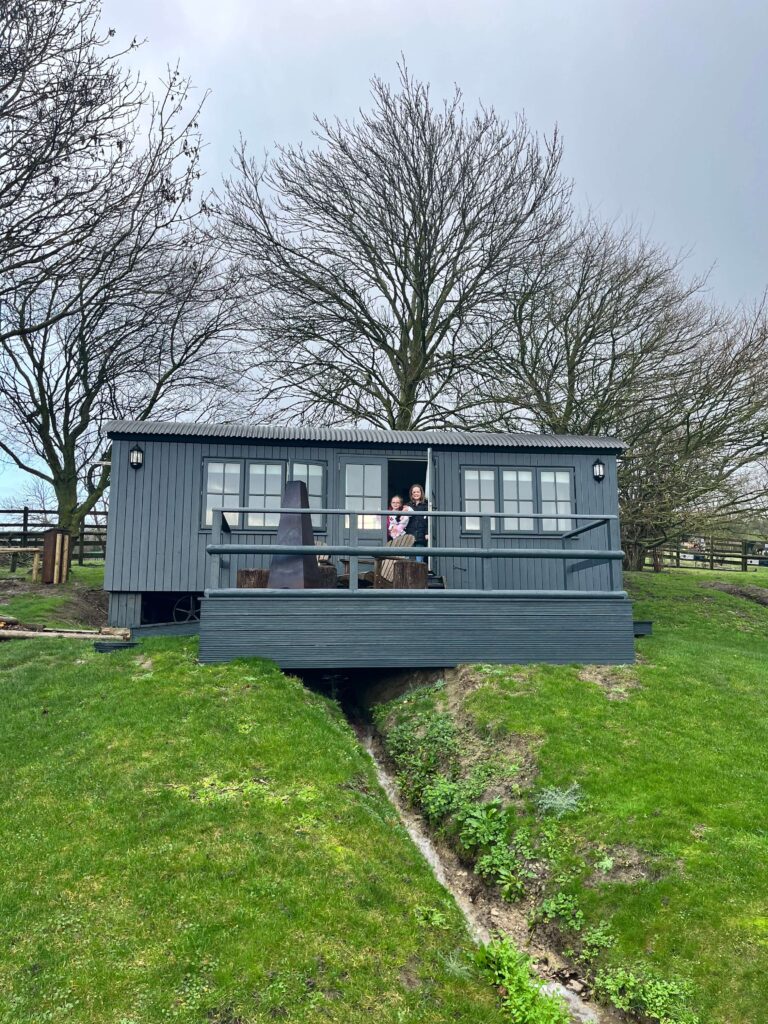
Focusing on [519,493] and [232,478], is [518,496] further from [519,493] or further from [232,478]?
[232,478]

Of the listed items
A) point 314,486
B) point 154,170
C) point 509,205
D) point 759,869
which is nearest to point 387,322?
point 509,205

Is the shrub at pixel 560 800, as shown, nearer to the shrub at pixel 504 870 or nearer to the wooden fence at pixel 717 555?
the shrub at pixel 504 870

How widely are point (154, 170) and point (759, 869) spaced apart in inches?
356

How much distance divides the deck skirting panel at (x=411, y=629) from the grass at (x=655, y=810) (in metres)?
0.37

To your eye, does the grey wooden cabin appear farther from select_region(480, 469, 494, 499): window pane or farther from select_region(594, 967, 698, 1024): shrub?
select_region(594, 967, 698, 1024): shrub

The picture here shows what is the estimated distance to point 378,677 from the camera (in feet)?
30.7

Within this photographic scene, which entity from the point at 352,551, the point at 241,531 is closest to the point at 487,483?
the point at 352,551

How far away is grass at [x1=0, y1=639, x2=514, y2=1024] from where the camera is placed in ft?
11.2

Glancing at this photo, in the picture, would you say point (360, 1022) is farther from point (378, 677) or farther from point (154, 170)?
point (154, 170)

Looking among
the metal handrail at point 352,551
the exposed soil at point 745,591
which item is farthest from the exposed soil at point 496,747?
the exposed soil at point 745,591

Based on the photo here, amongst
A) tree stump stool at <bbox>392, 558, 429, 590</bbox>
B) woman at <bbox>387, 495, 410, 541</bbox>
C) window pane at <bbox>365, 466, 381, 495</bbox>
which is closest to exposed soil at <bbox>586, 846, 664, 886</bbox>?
tree stump stool at <bbox>392, 558, 429, 590</bbox>

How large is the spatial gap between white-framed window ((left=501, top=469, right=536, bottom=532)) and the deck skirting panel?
9.56 feet

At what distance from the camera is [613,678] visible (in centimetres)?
800

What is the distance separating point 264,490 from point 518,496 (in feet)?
14.4
